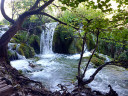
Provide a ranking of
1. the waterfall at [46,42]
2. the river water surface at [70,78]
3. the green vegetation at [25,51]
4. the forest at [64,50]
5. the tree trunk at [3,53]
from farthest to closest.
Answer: the waterfall at [46,42]
the green vegetation at [25,51]
the river water surface at [70,78]
the tree trunk at [3,53]
the forest at [64,50]

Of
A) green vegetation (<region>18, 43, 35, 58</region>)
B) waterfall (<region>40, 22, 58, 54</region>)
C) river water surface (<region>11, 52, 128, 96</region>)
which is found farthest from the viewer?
waterfall (<region>40, 22, 58, 54</region>)

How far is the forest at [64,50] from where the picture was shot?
3.15 metres

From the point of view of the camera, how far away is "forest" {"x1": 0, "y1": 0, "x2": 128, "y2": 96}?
3146 mm

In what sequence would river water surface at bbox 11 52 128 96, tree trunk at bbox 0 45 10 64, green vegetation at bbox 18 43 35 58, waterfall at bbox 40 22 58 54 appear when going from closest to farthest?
tree trunk at bbox 0 45 10 64 → river water surface at bbox 11 52 128 96 → green vegetation at bbox 18 43 35 58 → waterfall at bbox 40 22 58 54

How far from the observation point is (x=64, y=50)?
2008cm

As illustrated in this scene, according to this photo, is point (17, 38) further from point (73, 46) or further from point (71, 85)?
point (71, 85)

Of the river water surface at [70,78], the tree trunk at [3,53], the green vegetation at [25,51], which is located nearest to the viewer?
the tree trunk at [3,53]

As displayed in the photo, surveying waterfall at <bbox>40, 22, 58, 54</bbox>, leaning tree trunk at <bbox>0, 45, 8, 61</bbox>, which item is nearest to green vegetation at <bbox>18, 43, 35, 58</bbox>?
waterfall at <bbox>40, 22, 58, 54</bbox>

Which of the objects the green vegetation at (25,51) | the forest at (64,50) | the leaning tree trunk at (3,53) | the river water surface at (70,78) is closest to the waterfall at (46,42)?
the forest at (64,50)

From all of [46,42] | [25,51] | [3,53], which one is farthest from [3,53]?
[46,42]

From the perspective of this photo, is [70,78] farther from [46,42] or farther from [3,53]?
[46,42]

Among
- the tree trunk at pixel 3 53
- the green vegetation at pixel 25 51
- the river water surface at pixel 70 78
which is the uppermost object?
the tree trunk at pixel 3 53

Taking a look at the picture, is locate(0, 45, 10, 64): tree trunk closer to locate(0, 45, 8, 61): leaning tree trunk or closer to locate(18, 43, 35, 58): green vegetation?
locate(0, 45, 8, 61): leaning tree trunk

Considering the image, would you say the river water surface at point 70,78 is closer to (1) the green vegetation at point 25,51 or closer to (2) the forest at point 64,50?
(2) the forest at point 64,50
